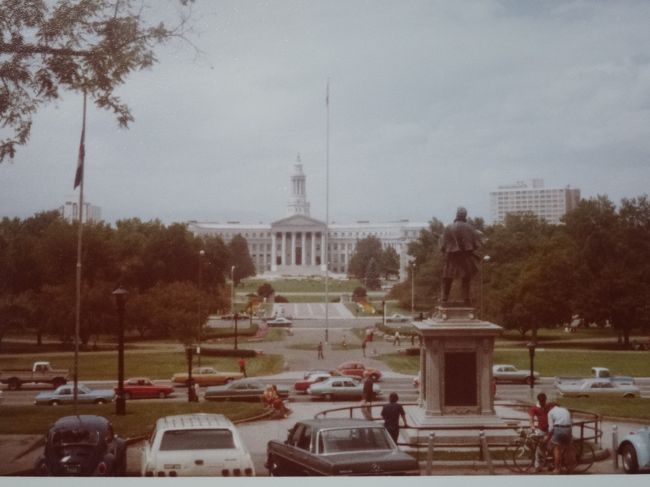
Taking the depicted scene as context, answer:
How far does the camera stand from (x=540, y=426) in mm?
8234

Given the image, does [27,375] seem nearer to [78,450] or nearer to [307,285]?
[78,450]

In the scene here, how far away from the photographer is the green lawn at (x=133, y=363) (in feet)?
30.9

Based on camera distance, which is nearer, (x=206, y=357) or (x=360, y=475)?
(x=360, y=475)

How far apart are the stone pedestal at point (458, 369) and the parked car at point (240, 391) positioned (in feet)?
6.78

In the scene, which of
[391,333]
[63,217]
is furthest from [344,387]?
[63,217]

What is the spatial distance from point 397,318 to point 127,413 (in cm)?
385

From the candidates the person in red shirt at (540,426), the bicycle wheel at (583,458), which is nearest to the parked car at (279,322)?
the person in red shirt at (540,426)

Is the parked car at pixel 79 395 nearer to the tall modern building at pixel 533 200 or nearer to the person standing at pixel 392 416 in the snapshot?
the person standing at pixel 392 416

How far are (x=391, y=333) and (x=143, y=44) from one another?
16.6 feet

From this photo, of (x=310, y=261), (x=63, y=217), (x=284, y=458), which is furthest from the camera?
(x=310, y=261)

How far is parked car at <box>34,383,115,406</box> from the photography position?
30.9ft

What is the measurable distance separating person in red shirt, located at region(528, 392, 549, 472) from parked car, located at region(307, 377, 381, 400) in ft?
8.34

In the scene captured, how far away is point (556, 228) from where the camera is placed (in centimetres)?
1060

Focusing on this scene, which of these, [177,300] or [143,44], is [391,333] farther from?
[143,44]
